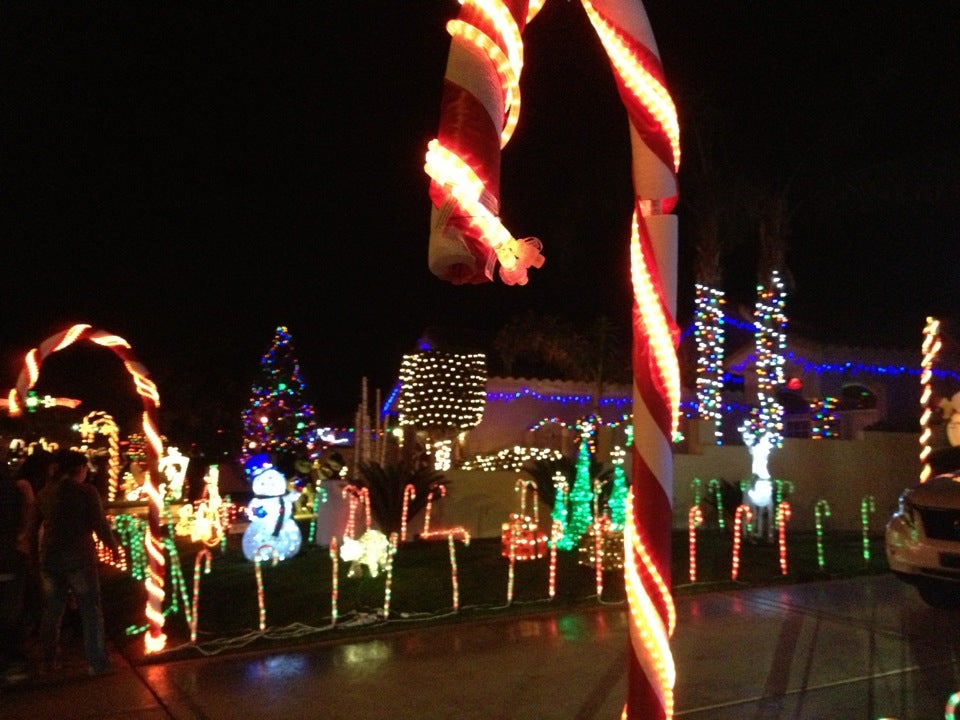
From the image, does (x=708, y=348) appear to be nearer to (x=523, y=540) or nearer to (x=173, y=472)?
(x=523, y=540)

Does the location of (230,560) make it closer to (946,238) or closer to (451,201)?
(451,201)

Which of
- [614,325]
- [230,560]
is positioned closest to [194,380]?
[614,325]

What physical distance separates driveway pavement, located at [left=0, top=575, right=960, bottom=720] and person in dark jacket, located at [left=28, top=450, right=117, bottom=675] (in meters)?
0.26

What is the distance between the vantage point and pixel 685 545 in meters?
12.6

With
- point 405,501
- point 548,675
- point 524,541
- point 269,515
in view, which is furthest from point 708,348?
point 548,675

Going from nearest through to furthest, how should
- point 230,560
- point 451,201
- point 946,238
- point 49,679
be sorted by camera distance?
point 451,201 → point 49,679 → point 230,560 → point 946,238

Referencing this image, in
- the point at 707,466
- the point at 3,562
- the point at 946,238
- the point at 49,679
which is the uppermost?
the point at 946,238

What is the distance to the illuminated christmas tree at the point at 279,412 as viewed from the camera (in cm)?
1898

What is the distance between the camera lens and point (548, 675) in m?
6.36

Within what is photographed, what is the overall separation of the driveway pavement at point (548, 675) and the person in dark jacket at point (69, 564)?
10.2 inches

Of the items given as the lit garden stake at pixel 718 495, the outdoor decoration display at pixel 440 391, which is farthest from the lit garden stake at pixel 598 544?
the outdoor decoration display at pixel 440 391

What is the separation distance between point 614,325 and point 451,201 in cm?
2154

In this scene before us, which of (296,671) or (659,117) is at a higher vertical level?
(659,117)

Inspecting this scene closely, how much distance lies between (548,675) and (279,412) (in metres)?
13.7
